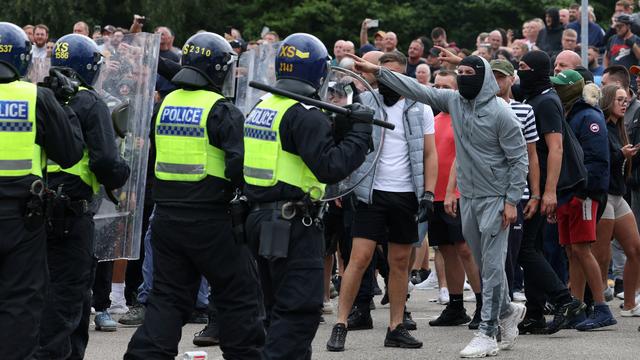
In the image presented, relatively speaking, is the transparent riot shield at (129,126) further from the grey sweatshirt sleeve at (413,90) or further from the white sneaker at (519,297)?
the white sneaker at (519,297)

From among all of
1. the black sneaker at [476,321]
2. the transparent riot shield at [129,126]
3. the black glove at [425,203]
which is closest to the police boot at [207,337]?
the transparent riot shield at [129,126]

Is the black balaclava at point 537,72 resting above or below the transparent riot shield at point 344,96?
above

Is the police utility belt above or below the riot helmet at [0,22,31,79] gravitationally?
below

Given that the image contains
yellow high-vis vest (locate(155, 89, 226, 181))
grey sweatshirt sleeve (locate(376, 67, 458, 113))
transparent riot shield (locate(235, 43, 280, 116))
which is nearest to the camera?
yellow high-vis vest (locate(155, 89, 226, 181))

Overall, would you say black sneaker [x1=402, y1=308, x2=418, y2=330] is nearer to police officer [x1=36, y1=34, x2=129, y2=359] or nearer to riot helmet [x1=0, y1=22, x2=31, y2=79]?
police officer [x1=36, y1=34, x2=129, y2=359]

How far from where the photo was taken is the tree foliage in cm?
3153

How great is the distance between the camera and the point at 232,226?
743cm

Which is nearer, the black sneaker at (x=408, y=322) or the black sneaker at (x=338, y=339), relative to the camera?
the black sneaker at (x=338, y=339)

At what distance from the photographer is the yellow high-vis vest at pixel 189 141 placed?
24.6ft

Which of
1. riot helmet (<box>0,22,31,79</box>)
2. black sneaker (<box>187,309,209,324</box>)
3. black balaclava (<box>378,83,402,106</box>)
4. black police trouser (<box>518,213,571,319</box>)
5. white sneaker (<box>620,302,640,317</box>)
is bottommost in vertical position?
black sneaker (<box>187,309,209,324</box>)

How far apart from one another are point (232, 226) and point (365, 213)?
239 centimetres

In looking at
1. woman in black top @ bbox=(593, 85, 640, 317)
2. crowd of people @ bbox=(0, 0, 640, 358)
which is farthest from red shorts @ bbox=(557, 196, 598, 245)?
woman in black top @ bbox=(593, 85, 640, 317)

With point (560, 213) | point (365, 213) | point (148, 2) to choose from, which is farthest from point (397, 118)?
point (148, 2)

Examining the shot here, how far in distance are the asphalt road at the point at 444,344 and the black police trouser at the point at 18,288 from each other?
2.29 m
